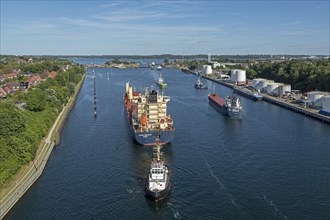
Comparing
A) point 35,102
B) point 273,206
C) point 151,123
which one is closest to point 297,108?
point 151,123

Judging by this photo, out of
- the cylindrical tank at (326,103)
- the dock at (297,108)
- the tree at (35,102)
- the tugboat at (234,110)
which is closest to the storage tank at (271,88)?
the dock at (297,108)

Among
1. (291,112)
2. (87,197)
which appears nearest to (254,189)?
(87,197)

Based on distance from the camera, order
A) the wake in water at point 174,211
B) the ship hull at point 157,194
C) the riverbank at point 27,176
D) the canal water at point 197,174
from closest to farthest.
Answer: the wake in water at point 174,211, the canal water at point 197,174, the riverbank at point 27,176, the ship hull at point 157,194

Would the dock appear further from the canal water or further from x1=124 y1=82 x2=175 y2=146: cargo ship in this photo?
x1=124 y1=82 x2=175 y2=146: cargo ship

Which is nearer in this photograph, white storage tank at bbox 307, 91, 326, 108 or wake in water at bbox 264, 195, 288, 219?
wake in water at bbox 264, 195, 288, 219

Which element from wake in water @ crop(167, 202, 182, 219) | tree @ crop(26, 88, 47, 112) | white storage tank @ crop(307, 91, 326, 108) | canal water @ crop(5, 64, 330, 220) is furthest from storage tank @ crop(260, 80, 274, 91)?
wake in water @ crop(167, 202, 182, 219)

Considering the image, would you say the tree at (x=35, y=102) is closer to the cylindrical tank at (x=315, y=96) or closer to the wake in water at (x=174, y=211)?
the wake in water at (x=174, y=211)

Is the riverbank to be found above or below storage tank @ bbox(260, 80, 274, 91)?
below

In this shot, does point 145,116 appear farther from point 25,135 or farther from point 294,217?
point 294,217

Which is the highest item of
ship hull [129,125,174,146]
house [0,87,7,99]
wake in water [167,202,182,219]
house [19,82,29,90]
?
house [19,82,29,90]
